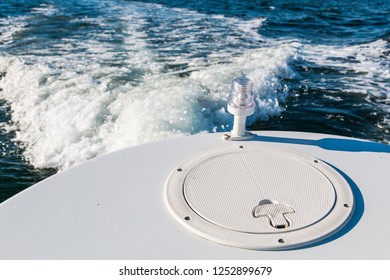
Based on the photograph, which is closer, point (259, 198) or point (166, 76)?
point (259, 198)

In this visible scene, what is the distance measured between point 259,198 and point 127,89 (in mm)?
3808

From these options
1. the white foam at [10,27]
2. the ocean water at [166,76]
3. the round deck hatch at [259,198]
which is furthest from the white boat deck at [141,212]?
the white foam at [10,27]

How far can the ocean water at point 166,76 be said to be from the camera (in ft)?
13.6

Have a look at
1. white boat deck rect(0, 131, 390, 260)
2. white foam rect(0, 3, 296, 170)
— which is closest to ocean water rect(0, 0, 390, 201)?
white foam rect(0, 3, 296, 170)

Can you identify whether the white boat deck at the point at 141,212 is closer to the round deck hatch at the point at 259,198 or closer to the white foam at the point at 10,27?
the round deck hatch at the point at 259,198

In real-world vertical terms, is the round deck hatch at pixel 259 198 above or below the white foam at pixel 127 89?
above

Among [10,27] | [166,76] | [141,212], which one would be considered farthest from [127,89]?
[10,27]

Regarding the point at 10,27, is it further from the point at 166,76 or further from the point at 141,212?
the point at 141,212

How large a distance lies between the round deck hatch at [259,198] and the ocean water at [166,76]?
7.25 ft

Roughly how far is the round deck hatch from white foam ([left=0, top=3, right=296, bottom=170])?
2.25m

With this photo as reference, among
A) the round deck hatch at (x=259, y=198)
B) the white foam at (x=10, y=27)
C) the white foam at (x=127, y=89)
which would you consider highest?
the round deck hatch at (x=259, y=198)

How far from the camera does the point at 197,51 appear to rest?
672 cm

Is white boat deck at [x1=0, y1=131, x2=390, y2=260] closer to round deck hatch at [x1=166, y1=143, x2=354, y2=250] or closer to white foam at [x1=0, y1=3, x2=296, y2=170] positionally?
round deck hatch at [x1=166, y1=143, x2=354, y2=250]

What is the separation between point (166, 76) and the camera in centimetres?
548
